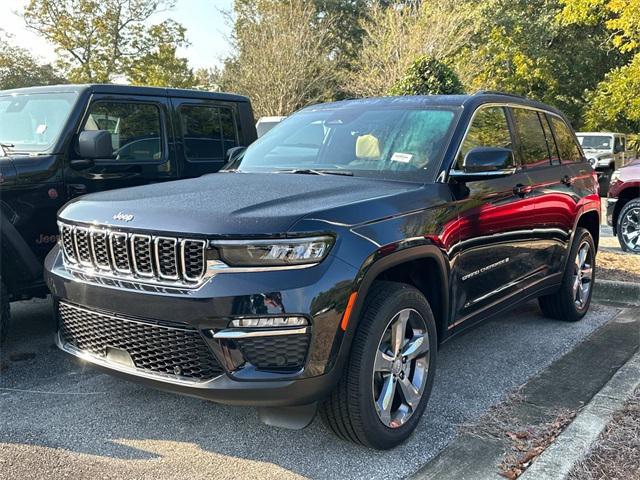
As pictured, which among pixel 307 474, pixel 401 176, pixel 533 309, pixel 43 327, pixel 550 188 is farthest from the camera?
pixel 533 309

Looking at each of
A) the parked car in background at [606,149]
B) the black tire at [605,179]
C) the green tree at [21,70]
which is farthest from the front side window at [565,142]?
the green tree at [21,70]

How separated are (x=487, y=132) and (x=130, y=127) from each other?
10.1 feet

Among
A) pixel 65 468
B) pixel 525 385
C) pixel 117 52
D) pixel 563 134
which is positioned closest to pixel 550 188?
pixel 563 134

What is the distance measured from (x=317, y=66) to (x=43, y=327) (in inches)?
798

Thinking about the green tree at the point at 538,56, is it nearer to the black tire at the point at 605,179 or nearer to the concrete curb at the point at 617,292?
the black tire at the point at 605,179

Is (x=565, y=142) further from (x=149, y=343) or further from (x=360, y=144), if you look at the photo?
(x=149, y=343)

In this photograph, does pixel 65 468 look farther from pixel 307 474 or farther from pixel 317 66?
pixel 317 66

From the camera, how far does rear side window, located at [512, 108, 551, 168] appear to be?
4.52 metres

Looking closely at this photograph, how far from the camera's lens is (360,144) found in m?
3.89

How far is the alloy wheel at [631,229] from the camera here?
8484 mm

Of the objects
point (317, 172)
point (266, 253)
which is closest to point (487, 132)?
point (317, 172)

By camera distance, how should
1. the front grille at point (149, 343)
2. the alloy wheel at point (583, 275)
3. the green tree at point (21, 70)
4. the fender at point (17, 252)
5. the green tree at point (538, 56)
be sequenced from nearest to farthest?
the front grille at point (149, 343)
the fender at point (17, 252)
the alloy wheel at point (583, 275)
the green tree at point (538, 56)
the green tree at point (21, 70)

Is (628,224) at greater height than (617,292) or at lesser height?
greater

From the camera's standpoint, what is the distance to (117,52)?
82.8 feet
